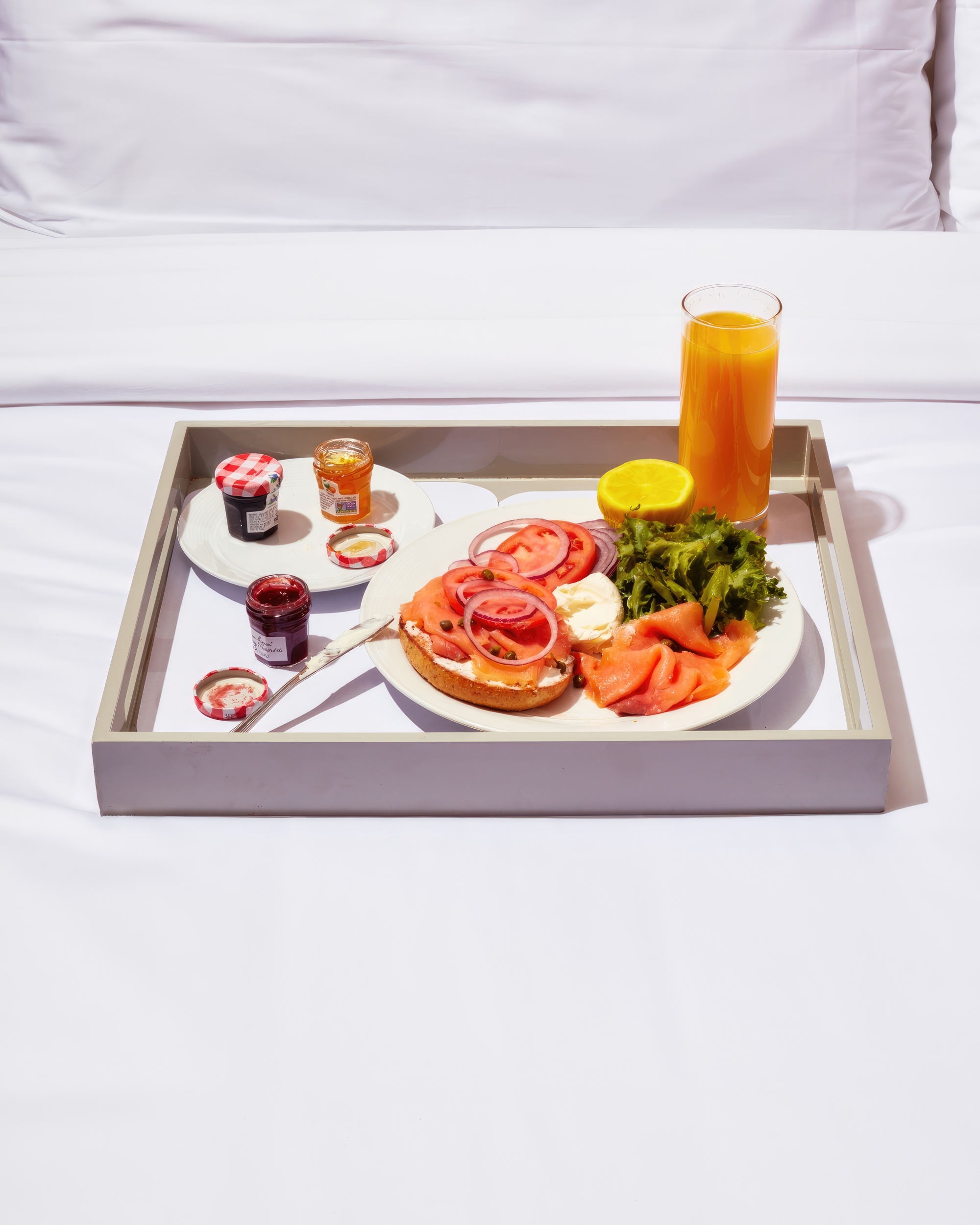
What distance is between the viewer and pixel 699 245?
206cm

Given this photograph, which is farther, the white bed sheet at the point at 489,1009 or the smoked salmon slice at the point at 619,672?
the smoked salmon slice at the point at 619,672

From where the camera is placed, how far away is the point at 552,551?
54.2 inches

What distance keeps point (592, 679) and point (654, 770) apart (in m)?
0.14

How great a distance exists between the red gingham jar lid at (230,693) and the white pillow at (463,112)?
1290 mm

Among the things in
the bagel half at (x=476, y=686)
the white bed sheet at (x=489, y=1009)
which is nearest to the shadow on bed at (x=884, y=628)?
the white bed sheet at (x=489, y=1009)

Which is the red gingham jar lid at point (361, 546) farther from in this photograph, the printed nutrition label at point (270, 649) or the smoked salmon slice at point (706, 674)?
the smoked salmon slice at point (706, 674)

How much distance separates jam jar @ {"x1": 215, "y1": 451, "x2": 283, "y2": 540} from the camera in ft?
4.81

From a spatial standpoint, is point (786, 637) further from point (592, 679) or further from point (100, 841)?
point (100, 841)

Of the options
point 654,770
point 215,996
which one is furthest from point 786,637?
point 215,996

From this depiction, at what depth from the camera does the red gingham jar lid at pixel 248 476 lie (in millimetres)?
1463

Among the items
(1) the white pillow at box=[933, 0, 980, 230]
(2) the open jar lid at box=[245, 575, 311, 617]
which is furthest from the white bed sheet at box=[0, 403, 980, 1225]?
(1) the white pillow at box=[933, 0, 980, 230]

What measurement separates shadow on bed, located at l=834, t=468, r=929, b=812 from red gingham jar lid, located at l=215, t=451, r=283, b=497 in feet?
2.54

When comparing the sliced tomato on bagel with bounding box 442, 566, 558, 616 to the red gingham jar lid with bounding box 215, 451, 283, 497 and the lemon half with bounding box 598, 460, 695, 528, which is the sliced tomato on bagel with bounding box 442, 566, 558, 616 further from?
the red gingham jar lid with bounding box 215, 451, 283, 497

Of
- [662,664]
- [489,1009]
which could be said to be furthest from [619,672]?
[489,1009]
